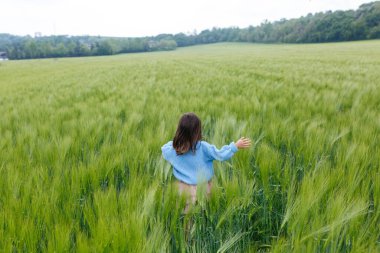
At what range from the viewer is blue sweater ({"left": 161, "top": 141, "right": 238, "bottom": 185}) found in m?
1.61

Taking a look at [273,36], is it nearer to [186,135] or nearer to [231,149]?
[186,135]

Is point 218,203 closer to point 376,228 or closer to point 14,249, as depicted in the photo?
point 376,228

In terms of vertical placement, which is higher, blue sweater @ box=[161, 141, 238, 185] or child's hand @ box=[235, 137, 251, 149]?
child's hand @ box=[235, 137, 251, 149]

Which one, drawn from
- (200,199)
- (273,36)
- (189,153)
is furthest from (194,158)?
(273,36)

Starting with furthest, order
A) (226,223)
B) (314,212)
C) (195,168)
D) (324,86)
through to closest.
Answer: (324,86), (195,168), (226,223), (314,212)

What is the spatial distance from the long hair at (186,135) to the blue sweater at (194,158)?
0.11 feet

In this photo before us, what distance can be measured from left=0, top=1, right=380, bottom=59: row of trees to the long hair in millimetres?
64756

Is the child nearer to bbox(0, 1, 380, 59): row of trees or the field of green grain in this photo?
the field of green grain

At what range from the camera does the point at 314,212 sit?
38.0 inches

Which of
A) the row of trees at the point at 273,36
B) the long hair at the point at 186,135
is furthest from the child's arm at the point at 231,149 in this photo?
the row of trees at the point at 273,36

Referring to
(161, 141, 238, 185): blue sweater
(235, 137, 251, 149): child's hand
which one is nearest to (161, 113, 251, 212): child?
(161, 141, 238, 185): blue sweater

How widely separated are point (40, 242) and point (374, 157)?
1.57 meters

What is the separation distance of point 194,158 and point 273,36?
264 ft

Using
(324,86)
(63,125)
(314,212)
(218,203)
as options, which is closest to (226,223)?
(218,203)
